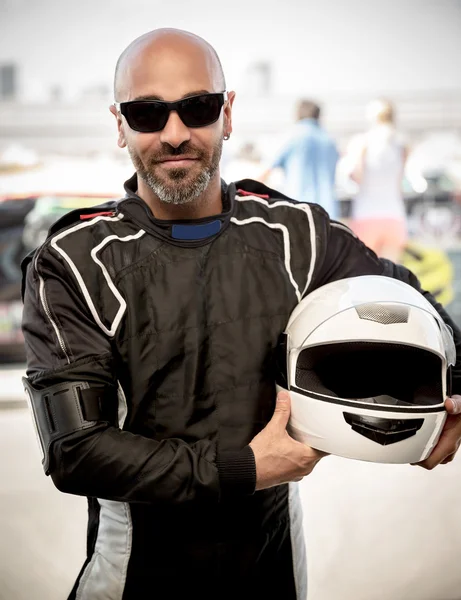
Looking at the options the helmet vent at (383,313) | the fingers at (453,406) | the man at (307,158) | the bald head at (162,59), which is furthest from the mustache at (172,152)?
the man at (307,158)

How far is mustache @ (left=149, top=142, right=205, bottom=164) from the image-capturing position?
118 cm

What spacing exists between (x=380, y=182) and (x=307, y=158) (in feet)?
1.63

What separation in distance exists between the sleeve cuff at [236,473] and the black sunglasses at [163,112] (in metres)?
0.53

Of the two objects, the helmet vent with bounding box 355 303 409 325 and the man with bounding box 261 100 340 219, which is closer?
the helmet vent with bounding box 355 303 409 325

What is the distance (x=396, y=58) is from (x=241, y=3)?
0.91m

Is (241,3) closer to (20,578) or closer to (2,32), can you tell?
(2,32)

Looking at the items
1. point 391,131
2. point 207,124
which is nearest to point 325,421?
point 207,124

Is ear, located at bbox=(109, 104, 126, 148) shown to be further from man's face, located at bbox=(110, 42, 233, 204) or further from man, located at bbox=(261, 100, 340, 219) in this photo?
man, located at bbox=(261, 100, 340, 219)

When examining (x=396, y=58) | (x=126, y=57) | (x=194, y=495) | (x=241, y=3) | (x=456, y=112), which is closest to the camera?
(x=194, y=495)

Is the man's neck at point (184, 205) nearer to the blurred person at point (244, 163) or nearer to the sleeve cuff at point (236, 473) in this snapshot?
the sleeve cuff at point (236, 473)

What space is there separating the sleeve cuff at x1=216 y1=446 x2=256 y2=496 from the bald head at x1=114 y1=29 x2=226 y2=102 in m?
0.59

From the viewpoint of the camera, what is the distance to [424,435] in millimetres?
1222

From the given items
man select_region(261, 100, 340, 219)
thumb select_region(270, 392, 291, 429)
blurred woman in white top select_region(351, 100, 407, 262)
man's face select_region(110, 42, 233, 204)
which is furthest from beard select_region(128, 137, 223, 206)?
blurred woman in white top select_region(351, 100, 407, 262)

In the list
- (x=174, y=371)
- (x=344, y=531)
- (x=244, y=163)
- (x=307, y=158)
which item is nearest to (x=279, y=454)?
(x=174, y=371)
